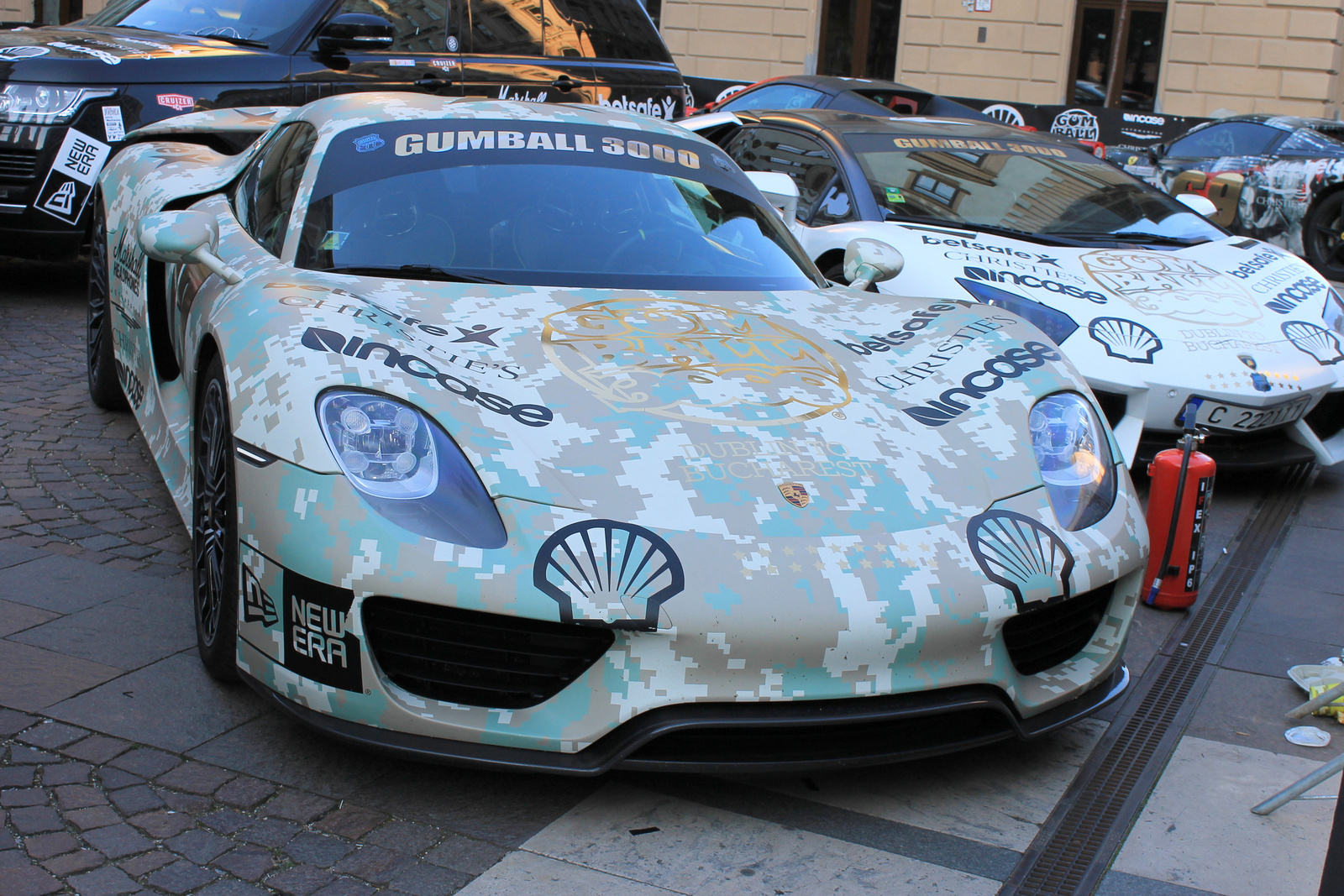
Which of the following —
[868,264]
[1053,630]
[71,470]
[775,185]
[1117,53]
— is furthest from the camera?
[1117,53]

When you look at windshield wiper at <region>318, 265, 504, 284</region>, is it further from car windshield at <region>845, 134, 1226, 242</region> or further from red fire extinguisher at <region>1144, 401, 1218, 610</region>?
car windshield at <region>845, 134, 1226, 242</region>

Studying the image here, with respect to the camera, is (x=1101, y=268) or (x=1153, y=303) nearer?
(x=1153, y=303)

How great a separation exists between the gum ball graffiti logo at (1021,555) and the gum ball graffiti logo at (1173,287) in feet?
8.59

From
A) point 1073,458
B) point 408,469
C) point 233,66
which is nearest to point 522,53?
point 233,66

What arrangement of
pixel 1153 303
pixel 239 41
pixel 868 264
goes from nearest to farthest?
pixel 868 264 → pixel 1153 303 → pixel 239 41

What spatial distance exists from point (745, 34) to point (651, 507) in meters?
17.6

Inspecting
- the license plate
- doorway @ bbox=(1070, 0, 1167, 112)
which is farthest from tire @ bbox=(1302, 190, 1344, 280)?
the license plate

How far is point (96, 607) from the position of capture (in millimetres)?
3322

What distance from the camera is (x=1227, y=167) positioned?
12.0 m

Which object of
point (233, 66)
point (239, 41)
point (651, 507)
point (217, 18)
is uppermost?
point (217, 18)

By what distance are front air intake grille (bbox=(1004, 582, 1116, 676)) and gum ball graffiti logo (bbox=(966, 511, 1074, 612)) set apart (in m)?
0.04

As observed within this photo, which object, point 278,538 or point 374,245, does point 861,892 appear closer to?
point 278,538

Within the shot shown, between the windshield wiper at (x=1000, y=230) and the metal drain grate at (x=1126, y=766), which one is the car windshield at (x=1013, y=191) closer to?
the windshield wiper at (x=1000, y=230)

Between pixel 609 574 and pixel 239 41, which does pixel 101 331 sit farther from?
pixel 609 574
